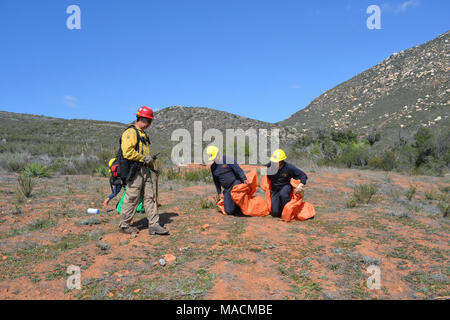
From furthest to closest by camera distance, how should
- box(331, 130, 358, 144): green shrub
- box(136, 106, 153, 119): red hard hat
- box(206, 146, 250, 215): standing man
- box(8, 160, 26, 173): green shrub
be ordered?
box(331, 130, 358, 144): green shrub, box(8, 160, 26, 173): green shrub, box(206, 146, 250, 215): standing man, box(136, 106, 153, 119): red hard hat

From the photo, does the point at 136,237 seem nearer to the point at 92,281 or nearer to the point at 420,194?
the point at 92,281

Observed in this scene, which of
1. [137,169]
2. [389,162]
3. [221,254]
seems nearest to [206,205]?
[137,169]

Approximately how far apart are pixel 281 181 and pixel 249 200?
0.69m

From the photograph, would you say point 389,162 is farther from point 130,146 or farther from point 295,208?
point 130,146

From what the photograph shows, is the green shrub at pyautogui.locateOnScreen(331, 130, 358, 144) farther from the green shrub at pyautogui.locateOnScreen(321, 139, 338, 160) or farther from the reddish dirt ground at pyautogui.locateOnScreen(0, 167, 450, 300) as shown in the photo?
the reddish dirt ground at pyautogui.locateOnScreen(0, 167, 450, 300)

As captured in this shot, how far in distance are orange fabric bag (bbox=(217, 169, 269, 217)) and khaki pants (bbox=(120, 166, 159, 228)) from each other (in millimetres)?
1575

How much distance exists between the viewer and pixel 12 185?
805cm

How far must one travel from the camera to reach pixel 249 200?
5.74 m

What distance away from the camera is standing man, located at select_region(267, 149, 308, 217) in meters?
5.48

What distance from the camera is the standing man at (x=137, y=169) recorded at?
4211 millimetres

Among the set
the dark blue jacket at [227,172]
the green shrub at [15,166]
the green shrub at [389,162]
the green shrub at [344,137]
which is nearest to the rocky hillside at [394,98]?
the green shrub at [344,137]

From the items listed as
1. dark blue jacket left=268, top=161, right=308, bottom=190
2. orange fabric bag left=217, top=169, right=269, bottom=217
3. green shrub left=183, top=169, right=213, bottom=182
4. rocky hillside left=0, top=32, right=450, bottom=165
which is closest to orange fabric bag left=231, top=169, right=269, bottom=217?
orange fabric bag left=217, top=169, right=269, bottom=217
